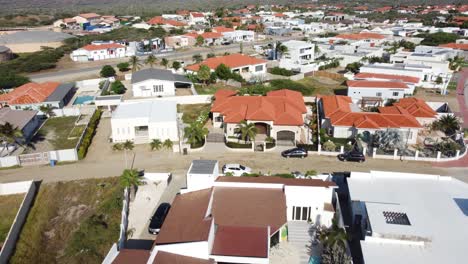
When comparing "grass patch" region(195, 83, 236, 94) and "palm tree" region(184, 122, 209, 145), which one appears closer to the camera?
"palm tree" region(184, 122, 209, 145)

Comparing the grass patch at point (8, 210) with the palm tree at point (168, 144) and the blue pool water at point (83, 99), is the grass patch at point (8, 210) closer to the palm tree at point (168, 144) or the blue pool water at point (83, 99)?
the palm tree at point (168, 144)

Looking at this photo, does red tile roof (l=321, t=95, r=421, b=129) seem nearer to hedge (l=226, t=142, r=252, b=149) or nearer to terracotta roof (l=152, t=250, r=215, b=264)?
hedge (l=226, t=142, r=252, b=149)

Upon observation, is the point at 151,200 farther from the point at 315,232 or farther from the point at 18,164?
the point at 18,164

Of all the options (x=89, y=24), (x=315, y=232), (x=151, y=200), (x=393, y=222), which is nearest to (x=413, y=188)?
(x=393, y=222)

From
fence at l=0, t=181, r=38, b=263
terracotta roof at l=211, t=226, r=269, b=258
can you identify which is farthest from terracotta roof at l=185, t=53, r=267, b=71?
terracotta roof at l=211, t=226, r=269, b=258

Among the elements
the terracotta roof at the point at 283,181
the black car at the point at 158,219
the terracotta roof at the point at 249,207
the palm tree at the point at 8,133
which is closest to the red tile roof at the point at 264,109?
the terracotta roof at the point at 283,181

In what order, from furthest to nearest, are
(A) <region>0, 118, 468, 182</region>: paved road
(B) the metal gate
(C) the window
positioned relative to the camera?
(B) the metal gate, (A) <region>0, 118, 468, 182</region>: paved road, (C) the window
